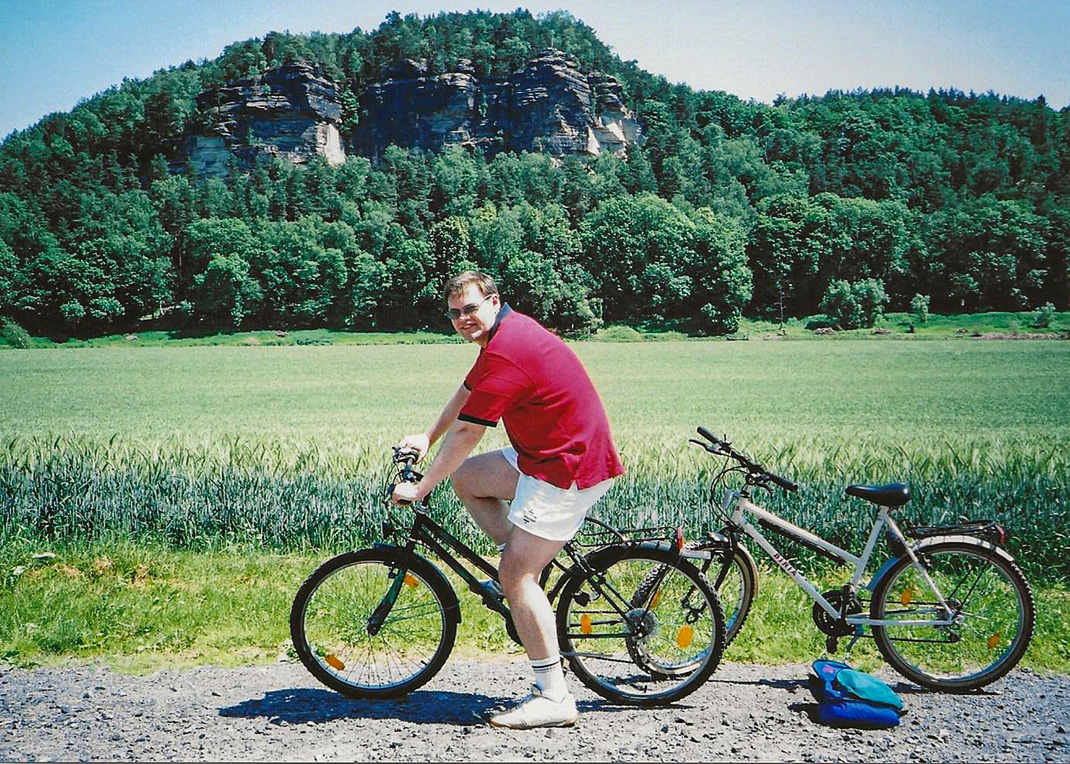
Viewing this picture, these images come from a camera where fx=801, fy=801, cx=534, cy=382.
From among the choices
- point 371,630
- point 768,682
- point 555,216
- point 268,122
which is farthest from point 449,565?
point 268,122

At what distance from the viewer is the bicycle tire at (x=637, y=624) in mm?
3629

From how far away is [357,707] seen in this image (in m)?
3.59

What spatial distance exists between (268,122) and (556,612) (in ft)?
38.8

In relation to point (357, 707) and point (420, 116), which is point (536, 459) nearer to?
point (357, 707)

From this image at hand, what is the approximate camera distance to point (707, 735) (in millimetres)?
3299

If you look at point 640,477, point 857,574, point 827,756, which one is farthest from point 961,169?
→ point 827,756

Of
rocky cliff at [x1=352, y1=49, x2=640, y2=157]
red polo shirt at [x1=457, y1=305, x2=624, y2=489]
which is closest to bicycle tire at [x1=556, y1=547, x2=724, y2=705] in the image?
red polo shirt at [x1=457, y1=305, x2=624, y2=489]

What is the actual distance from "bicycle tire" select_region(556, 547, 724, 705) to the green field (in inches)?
32.2

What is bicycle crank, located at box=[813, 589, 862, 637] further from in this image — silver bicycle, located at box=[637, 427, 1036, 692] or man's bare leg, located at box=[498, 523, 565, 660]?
man's bare leg, located at box=[498, 523, 565, 660]

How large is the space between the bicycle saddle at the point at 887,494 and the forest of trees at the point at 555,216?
7.83 meters

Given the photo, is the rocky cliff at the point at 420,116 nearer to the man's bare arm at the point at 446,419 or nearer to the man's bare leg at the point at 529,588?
the man's bare arm at the point at 446,419

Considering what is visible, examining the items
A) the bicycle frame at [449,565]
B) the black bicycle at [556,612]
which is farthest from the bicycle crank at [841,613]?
the bicycle frame at [449,565]

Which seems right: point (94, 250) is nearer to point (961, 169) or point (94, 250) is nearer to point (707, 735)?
point (707, 735)

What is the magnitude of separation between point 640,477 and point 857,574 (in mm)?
3100
